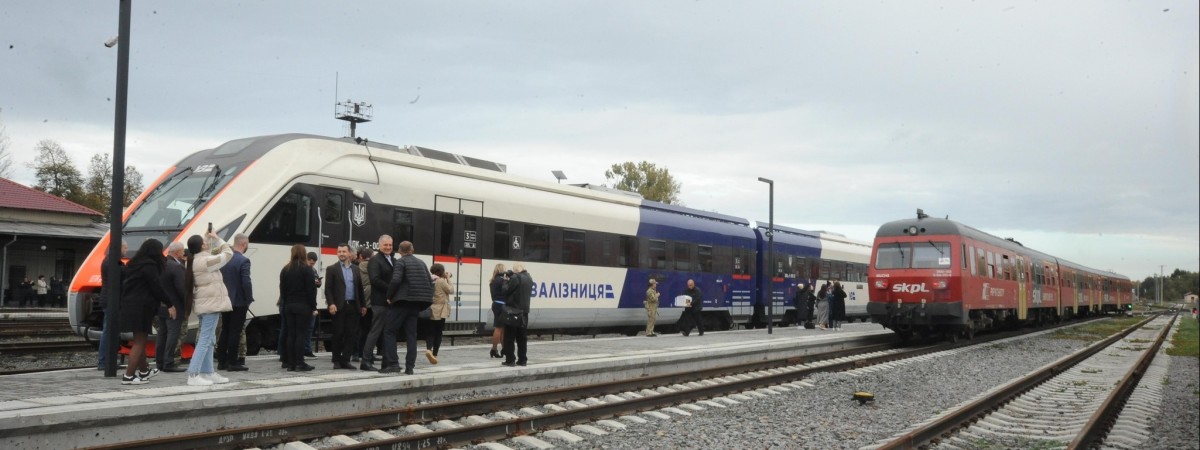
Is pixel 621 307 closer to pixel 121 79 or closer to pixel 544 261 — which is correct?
pixel 544 261

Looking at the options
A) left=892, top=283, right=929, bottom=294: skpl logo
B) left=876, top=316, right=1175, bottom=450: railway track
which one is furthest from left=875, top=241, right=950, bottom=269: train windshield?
left=876, top=316, right=1175, bottom=450: railway track

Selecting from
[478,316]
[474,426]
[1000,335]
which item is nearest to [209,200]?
[478,316]

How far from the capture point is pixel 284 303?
10.7m

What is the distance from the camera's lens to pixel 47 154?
50844mm

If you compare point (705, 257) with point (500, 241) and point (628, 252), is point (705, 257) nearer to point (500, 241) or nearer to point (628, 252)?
point (628, 252)

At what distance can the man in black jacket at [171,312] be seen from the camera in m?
9.71

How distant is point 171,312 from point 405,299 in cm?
258

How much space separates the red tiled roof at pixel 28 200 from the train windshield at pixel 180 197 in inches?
958

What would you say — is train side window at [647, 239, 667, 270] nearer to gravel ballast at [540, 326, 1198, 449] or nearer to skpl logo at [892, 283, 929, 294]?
skpl logo at [892, 283, 929, 294]

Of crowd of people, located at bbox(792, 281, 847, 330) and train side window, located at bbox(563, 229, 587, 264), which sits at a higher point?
train side window, located at bbox(563, 229, 587, 264)

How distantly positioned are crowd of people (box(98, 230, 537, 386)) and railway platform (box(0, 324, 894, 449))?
1.00ft

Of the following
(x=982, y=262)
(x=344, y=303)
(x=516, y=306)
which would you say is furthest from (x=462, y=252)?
(x=982, y=262)

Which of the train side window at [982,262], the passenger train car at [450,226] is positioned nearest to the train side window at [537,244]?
the passenger train car at [450,226]

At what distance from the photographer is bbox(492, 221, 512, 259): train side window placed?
53.0 feet
